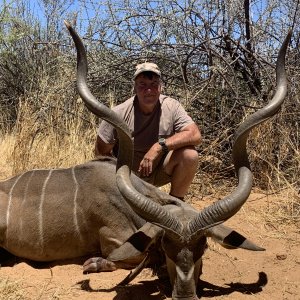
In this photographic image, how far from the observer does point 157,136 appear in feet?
13.5

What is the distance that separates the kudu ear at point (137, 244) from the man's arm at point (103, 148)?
1.28m

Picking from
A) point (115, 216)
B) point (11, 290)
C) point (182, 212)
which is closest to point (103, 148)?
point (115, 216)

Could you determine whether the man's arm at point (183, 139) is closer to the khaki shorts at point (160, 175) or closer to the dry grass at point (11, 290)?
the khaki shorts at point (160, 175)

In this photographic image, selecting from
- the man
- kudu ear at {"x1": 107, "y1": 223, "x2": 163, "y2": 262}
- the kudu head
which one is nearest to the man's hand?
the man

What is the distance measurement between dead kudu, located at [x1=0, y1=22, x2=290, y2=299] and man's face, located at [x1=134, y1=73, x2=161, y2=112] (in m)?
0.63

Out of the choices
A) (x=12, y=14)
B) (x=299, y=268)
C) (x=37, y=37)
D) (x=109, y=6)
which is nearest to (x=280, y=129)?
(x=299, y=268)

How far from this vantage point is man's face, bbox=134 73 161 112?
4.01 m

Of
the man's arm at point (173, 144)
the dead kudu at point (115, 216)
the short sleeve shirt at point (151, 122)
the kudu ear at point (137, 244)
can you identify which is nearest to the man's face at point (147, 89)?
the short sleeve shirt at point (151, 122)

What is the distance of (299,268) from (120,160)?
1.31 metres

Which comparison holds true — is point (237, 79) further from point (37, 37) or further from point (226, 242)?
point (37, 37)

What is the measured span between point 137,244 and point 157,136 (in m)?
1.55

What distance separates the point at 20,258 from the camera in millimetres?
3684

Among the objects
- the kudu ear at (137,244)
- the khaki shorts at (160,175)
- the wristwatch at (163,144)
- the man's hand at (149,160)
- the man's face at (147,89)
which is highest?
the man's face at (147,89)

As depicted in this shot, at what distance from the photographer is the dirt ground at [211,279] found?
290 centimetres
